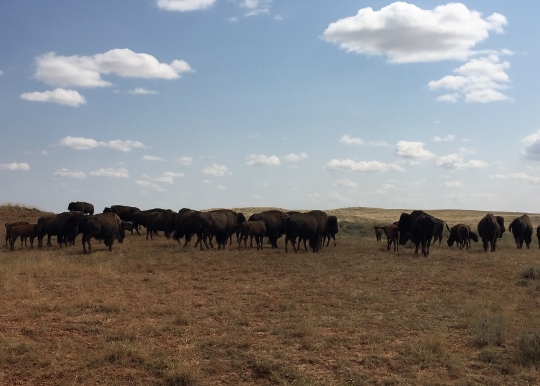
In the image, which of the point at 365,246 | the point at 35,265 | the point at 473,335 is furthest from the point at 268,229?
the point at 473,335

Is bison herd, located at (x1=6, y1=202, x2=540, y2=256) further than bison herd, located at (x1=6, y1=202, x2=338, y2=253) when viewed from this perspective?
Yes

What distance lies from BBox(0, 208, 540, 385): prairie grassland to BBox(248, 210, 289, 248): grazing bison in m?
7.05

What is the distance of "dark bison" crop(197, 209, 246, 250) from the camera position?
24.4 metres

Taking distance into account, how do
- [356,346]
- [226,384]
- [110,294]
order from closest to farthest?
[226,384] < [356,346] < [110,294]

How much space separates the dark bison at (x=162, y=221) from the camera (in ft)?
96.7

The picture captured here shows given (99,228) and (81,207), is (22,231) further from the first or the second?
(81,207)

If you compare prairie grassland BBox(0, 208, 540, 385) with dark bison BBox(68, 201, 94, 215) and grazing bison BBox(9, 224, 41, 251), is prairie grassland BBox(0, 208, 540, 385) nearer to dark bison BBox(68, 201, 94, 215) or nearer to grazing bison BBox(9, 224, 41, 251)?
grazing bison BBox(9, 224, 41, 251)

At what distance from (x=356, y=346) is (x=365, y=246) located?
727 inches

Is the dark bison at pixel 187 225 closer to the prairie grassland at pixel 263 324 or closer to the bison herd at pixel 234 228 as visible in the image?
the bison herd at pixel 234 228

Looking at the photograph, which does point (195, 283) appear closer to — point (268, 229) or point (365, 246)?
point (268, 229)

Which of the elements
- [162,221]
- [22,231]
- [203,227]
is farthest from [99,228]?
[162,221]

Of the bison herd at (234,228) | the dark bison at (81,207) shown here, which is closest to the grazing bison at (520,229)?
the bison herd at (234,228)

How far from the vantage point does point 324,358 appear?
8.50 meters

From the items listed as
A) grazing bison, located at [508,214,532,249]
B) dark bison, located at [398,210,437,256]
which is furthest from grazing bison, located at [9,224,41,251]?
grazing bison, located at [508,214,532,249]
